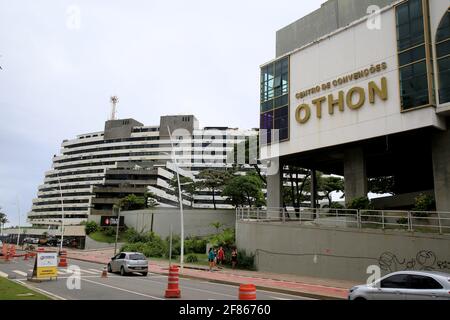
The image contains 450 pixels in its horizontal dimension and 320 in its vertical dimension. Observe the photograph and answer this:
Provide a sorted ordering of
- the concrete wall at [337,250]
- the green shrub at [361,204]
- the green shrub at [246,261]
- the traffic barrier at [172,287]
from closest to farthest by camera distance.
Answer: the traffic barrier at [172,287], the concrete wall at [337,250], the green shrub at [361,204], the green shrub at [246,261]

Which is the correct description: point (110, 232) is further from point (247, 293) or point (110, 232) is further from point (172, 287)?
point (247, 293)

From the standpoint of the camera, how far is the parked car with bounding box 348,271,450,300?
10.8m

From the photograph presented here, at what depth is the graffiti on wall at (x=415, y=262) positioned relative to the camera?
19.7m

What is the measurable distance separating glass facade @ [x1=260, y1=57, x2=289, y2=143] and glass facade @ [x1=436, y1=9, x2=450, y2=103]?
1255cm

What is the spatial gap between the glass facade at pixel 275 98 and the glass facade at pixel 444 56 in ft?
41.2

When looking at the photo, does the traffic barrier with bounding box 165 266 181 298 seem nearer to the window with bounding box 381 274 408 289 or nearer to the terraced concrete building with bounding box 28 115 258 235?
the window with bounding box 381 274 408 289

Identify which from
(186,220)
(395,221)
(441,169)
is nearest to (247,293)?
(395,221)

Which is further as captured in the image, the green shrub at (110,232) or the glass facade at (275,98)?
the green shrub at (110,232)

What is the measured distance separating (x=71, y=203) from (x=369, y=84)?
368 ft

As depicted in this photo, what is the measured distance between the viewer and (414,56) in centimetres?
2728

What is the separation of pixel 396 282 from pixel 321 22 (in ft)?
93.6

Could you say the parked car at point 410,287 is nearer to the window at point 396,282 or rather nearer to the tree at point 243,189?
the window at point 396,282

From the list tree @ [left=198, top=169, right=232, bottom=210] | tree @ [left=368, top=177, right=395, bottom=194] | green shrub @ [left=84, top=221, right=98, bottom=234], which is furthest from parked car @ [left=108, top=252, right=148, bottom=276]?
tree @ [left=198, top=169, right=232, bottom=210]

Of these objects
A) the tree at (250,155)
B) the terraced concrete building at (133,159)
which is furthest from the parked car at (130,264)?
the terraced concrete building at (133,159)
